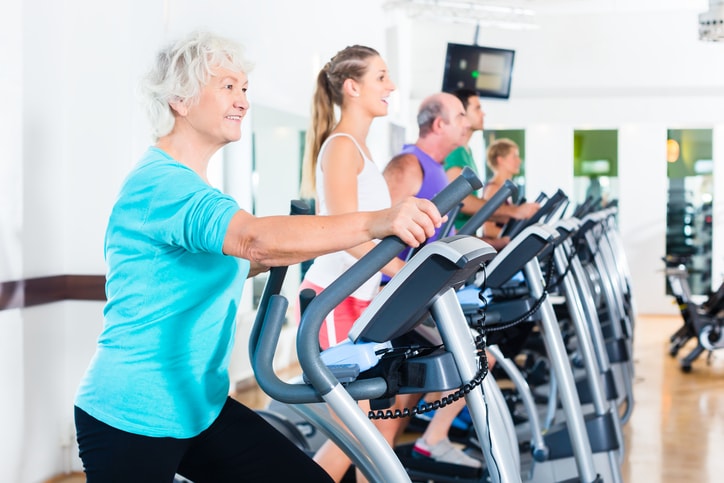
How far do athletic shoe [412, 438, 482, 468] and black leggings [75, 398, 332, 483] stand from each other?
1.81 metres

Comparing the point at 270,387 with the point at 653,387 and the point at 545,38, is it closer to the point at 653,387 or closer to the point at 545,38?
the point at 653,387

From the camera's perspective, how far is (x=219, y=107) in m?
1.70

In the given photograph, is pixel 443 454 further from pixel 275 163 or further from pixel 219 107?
pixel 275 163

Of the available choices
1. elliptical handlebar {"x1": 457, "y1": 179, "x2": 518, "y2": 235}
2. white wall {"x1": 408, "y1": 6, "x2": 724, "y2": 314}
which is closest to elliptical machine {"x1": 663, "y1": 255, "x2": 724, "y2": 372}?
white wall {"x1": 408, "y1": 6, "x2": 724, "y2": 314}

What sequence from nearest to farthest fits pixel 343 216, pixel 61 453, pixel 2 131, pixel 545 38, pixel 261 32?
pixel 343 216
pixel 2 131
pixel 61 453
pixel 261 32
pixel 545 38

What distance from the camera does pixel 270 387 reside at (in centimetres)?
151

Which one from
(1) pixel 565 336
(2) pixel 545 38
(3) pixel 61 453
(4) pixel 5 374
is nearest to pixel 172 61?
(4) pixel 5 374

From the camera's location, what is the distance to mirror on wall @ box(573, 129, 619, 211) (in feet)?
33.5

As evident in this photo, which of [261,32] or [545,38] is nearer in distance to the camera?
[261,32]

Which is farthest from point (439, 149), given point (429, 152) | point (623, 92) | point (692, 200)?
point (692, 200)

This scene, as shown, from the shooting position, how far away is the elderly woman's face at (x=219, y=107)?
1694 millimetres

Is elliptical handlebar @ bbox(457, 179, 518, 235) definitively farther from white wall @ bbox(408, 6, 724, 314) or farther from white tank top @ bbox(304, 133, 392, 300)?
white wall @ bbox(408, 6, 724, 314)

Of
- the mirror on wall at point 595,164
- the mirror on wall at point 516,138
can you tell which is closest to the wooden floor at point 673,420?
the mirror on wall at point 595,164

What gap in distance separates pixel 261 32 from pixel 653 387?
3.36 metres
